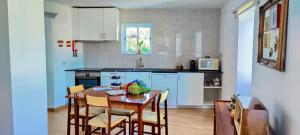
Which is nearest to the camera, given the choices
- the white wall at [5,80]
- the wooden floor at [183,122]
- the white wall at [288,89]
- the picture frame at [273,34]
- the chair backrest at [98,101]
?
the white wall at [288,89]

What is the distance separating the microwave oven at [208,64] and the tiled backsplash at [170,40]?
0.35m

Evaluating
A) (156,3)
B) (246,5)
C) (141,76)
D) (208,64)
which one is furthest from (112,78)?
(246,5)

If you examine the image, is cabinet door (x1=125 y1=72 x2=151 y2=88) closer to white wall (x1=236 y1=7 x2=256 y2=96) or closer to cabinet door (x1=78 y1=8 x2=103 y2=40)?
cabinet door (x1=78 y1=8 x2=103 y2=40)

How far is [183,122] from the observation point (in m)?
4.46

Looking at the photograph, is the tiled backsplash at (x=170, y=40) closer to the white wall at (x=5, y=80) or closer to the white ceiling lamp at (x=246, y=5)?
the white ceiling lamp at (x=246, y=5)

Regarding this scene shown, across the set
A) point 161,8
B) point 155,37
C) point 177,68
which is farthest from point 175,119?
point 161,8

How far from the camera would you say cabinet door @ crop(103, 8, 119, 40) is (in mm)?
5477

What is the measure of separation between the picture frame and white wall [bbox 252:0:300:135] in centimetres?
6

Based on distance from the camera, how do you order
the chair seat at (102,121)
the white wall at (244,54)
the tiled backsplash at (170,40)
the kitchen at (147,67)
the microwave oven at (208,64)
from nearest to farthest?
1. the kitchen at (147,67)
2. the chair seat at (102,121)
3. the white wall at (244,54)
4. the microwave oven at (208,64)
5. the tiled backsplash at (170,40)

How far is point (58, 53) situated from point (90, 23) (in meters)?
0.97

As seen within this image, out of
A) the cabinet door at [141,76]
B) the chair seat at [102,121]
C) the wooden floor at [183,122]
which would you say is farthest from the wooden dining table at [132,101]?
the cabinet door at [141,76]

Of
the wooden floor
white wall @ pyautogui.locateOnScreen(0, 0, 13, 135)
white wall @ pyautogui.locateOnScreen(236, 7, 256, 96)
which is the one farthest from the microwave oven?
white wall @ pyautogui.locateOnScreen(0, 0, 13, 135)

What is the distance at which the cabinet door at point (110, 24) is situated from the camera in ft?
18.0

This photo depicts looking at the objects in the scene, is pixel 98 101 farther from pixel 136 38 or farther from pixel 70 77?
pixel 136 38
